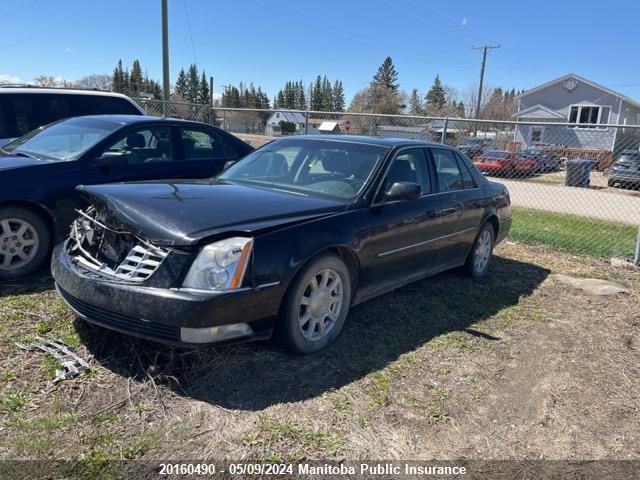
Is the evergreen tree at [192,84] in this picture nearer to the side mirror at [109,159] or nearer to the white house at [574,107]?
the white house at [574,107]

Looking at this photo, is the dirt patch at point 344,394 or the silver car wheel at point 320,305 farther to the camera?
the silver car wheel at point 320,305

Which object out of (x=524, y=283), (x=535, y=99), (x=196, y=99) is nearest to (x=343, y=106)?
(x=196, y=99)

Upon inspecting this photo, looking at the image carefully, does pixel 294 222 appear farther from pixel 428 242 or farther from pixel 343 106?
pixel 343 106

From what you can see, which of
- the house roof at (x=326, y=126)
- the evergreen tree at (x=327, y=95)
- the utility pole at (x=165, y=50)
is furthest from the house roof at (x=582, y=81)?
the evergreen tree at (x=327, y=95)

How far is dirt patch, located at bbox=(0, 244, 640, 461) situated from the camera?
9.04 ft

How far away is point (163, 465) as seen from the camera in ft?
8.32

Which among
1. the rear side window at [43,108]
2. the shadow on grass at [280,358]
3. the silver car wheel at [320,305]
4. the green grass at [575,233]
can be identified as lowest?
the green grass at [575,233]

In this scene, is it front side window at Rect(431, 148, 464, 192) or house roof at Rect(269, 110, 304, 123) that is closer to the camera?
front side window at Rect(431, 148, 464, 192)

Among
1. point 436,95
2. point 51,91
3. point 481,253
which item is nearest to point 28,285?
point 51,91

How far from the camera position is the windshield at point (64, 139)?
17.3 feet

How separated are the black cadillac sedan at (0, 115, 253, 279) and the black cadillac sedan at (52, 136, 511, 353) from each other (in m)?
1.07

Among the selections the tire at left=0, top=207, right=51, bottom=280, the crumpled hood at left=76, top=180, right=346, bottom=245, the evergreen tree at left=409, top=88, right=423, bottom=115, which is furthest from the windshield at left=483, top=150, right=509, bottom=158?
the evergreen tree at left=409, top=88, right=423, bottom=115

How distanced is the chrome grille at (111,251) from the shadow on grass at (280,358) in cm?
55

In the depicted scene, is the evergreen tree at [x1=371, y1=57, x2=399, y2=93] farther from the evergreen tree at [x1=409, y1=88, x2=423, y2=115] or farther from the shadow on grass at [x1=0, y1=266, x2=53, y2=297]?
the shadow on grass at [x1=0, y1=266, x2=53, y2=297]
